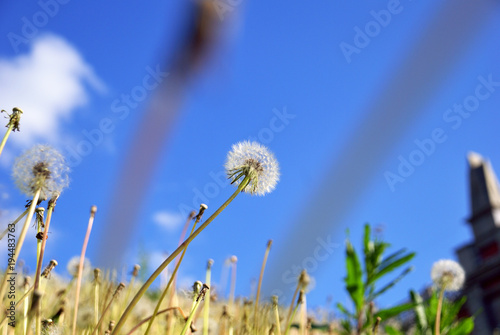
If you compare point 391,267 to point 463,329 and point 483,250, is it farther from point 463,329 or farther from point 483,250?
point 483,250

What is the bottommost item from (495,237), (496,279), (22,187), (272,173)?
(22,187)

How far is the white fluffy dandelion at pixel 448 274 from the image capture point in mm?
2814

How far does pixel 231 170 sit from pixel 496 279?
89.4 ft

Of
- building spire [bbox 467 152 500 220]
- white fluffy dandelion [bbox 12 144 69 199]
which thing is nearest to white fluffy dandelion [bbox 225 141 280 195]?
white fluffy dandelion [bbox 12 144 69 199]

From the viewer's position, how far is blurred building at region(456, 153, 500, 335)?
78.7 feet

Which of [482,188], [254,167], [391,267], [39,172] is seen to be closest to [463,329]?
[391,267]

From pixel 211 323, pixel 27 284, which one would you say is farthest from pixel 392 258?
pixel 27 284

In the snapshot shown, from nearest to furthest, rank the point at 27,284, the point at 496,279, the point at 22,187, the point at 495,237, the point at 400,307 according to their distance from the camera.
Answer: the point at 22,187
the point at 27,284
the point at 400,307
the point at 496,279
the point at 495,237

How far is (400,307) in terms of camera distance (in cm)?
251

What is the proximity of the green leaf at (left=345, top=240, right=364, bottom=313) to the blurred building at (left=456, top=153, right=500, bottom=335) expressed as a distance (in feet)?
73.9

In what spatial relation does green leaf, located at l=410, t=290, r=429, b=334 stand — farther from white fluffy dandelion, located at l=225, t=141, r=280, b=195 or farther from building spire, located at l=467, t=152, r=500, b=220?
building spire, located at l=467, t=152, r=500, b=220

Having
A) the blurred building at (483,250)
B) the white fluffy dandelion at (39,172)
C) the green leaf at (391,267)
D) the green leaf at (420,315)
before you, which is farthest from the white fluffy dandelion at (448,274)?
the blurred building at (483,250)

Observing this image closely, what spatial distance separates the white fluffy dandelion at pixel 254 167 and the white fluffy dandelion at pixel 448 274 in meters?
2.03

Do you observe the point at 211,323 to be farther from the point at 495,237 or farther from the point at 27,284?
the point at 495,237
